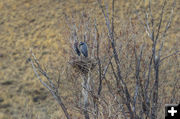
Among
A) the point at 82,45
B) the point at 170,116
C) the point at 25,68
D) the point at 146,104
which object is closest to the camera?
the point at 170,116

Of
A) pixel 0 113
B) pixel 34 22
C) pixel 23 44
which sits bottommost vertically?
pixel 0 113

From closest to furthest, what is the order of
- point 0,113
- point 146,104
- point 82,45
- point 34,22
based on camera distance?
1. point 146,104
2. point 82,45
3. point 0,113
4. point 34,22

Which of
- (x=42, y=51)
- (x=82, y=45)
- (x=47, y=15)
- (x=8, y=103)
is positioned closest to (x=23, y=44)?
(x=42, y=51)

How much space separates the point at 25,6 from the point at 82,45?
16311 mm

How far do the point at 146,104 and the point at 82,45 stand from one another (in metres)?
2.25

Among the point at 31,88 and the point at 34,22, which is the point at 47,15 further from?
the point at 31,88

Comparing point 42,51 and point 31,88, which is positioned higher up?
point 42,51

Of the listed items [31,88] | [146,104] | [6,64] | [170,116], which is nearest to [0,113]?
[31,88]

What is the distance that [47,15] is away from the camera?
68.1 feet

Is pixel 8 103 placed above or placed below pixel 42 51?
below

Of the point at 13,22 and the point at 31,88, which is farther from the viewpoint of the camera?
the point at 13,22

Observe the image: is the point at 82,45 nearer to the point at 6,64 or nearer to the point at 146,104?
the point at 146,104

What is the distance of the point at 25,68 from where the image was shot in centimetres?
1839

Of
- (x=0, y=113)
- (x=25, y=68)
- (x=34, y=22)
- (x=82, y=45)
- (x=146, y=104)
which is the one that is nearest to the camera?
(x=146, y=104)
